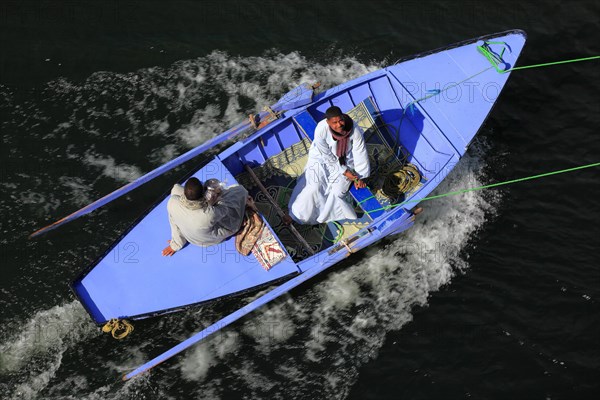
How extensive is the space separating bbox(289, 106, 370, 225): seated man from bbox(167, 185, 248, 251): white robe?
1087 mm

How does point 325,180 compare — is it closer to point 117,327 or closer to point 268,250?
point 268,250

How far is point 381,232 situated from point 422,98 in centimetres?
262

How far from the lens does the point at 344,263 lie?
988 centimetres

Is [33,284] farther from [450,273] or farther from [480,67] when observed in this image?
[480,67]

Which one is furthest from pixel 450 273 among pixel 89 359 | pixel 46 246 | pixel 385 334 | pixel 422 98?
pixel 46 246

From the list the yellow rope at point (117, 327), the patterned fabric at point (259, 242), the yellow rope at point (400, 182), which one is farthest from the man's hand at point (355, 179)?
the yellow rope at point (117, 327)

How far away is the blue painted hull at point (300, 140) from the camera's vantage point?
815 centimetres

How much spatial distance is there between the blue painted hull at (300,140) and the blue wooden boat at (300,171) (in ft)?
0.05

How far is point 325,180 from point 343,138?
864 millimetres

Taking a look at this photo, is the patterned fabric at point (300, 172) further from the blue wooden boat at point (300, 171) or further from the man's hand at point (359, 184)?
the man's hand at point (359, 184)

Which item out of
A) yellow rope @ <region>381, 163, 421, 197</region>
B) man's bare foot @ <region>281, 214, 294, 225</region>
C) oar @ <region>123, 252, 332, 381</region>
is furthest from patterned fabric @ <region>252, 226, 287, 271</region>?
yellow rope @ <region>381, 163, 421, 197</region>

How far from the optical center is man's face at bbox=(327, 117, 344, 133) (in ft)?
24.9

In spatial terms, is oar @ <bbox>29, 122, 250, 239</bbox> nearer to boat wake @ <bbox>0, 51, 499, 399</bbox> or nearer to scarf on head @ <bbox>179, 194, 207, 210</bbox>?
boat wake @ <bbox>0, 51, 499, 399</bbox>

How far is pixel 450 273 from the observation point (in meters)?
9.70
